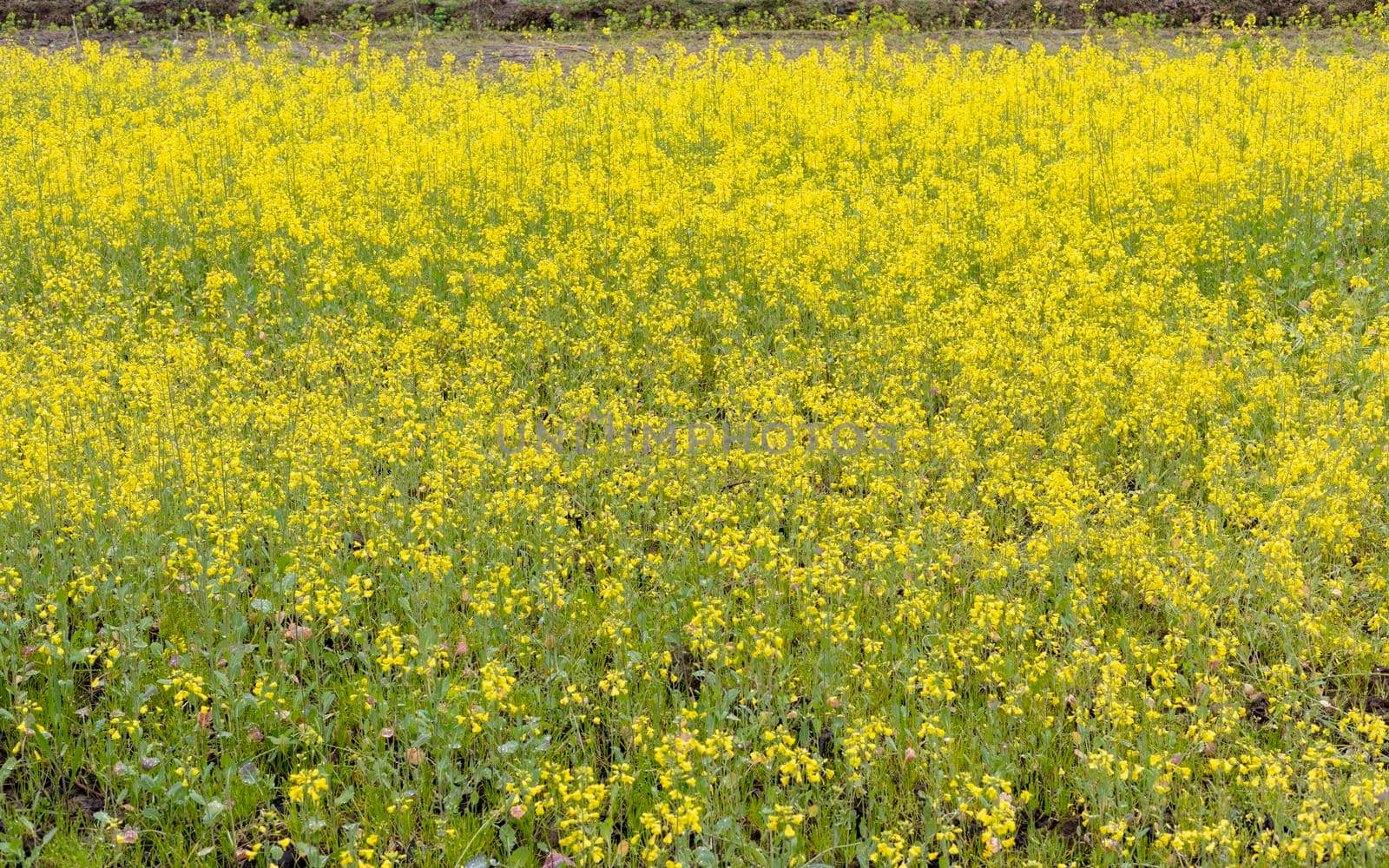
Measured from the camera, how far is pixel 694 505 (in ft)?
17.2

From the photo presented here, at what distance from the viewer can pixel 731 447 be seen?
6.05 m

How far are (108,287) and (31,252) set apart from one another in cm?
94

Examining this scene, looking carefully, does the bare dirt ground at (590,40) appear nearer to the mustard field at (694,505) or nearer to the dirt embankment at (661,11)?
the dirt embankment at (661,11)

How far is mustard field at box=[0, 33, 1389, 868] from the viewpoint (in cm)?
390

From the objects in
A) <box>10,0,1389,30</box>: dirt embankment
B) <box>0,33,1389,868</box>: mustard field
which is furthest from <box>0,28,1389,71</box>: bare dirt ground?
<box>0,33,1389,868</box>: mustard field

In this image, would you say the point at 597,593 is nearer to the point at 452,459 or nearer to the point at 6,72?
the point at 452,459

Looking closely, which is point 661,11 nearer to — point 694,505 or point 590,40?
point 590,40

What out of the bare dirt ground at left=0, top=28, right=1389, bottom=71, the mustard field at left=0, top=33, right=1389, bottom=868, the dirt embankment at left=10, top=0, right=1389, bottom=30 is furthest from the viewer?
the dirt embankment at left=10, top=0, right=1389, bottom=30

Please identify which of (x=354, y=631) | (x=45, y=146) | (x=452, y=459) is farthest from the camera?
(x=45, y=146)

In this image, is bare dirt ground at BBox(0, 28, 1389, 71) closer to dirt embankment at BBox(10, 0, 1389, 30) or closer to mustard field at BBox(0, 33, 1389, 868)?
dirt embankment at BBox(10, 0, 1389, 30)

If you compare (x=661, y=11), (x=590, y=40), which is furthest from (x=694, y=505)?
(x=661, y=11)

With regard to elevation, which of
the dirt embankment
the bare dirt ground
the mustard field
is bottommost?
the mustard field

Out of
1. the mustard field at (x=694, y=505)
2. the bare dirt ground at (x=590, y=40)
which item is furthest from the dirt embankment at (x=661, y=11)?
the mustard field at (x=694, y=505)

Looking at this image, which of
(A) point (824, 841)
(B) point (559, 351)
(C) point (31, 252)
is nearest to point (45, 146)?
(C) point (31, 252)
